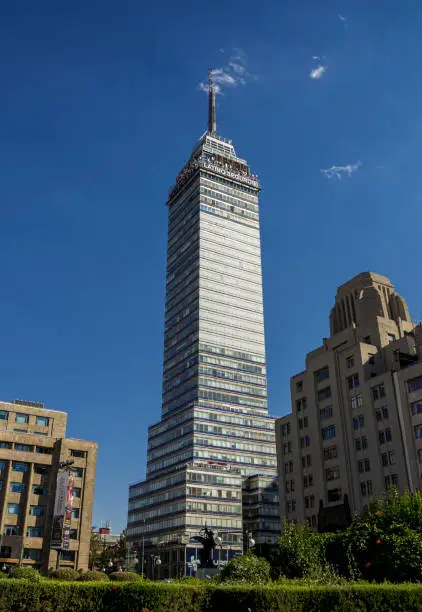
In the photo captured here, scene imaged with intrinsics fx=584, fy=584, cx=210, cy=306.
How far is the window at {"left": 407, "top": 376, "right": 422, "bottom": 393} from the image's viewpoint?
8138 centimetres

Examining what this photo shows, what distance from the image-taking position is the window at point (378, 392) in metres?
86.2

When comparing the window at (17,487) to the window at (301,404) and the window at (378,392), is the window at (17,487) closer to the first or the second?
the window at (301,404)

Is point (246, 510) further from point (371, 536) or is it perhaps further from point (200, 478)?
point (371, 536)

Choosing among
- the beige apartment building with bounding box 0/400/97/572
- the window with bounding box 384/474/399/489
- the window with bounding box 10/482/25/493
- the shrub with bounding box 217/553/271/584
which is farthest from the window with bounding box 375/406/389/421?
the shrub with bounding box 217/553/271/584

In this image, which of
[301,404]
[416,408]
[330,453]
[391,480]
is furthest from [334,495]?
[416,408]

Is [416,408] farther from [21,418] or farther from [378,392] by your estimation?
[21,418]

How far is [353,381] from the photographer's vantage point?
9206cm

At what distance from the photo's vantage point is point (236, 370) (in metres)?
169

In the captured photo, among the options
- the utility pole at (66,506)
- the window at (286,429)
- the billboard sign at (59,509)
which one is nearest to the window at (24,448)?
the utility pole at (66,506)

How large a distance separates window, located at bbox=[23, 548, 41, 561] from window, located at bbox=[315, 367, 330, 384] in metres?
50.5

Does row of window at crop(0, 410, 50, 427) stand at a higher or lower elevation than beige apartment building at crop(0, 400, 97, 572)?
higher

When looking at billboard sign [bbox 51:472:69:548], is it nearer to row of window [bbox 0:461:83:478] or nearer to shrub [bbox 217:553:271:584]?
row of window [bbox 0:461:83:478]

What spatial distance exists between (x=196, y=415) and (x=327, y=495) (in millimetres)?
66191

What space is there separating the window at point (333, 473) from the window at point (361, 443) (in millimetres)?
5011
